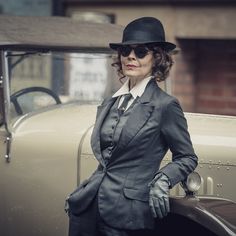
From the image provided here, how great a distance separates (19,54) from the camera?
450 cm

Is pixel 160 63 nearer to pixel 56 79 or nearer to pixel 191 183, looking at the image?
pixel 191 183

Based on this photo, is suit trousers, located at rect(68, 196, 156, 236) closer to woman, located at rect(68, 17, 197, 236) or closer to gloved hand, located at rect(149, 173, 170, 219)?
woman, located at rect(68, 17, 197, 236)

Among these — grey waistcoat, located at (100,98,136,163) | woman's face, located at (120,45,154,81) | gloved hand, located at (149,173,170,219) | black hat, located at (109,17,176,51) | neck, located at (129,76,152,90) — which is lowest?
gloved hand, located at (149,173,170,219)

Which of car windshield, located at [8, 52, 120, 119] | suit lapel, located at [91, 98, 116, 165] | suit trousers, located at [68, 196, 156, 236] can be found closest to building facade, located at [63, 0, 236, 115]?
car windshield, located at [8, 52, 120, 119]

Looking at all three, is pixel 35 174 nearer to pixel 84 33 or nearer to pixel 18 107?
pixel 18 107

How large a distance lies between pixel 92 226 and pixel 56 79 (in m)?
1.79

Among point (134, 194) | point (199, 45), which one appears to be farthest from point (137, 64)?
point (199, 45)

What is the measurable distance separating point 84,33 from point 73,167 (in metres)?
1.10

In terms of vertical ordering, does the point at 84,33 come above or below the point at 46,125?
above

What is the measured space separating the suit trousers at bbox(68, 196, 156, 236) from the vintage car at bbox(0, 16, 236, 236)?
0.33 m

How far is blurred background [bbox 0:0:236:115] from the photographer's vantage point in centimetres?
875

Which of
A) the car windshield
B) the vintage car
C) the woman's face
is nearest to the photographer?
the woman's face

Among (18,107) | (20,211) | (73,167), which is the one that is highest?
(18,107)

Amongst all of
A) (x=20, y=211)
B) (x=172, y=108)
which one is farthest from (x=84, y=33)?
(x=172, y=108)
